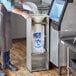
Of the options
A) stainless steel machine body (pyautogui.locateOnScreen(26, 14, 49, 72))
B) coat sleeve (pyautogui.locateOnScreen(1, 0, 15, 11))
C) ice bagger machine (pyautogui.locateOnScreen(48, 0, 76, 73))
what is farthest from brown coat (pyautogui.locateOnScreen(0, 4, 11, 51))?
ice bagger machine (pyautogui.locateOnScreen(48, 0, 76, 73))

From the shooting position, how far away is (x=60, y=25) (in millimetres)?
3246

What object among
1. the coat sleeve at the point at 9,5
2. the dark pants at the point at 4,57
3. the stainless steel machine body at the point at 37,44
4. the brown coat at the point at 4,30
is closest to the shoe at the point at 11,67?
the dark pants at the point at 4,57

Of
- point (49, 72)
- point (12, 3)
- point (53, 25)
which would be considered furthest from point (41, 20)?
point (49, 72)

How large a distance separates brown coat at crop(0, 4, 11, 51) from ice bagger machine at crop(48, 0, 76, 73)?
0.70 meters

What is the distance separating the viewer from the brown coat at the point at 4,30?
3266mm

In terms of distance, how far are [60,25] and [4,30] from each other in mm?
842

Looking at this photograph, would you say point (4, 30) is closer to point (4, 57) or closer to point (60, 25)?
point (4, 57)

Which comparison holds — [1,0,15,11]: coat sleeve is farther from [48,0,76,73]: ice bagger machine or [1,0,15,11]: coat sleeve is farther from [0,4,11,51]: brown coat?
[48,0,76,73]: ice bagger machine

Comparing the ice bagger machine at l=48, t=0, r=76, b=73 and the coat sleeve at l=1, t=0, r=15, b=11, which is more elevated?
the coat sleeve at l=1, t=0, r=15, b=11

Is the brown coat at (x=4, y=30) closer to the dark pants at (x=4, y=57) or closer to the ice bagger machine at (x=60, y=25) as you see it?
the dark pants at (x=4, y=57)

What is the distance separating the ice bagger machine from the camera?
10.6 feet

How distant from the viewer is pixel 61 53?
11.2 ft

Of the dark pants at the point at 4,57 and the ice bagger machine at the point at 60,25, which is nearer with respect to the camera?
the ice bagger machine at the point at 60,25

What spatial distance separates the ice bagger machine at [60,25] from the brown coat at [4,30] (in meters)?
0.70
